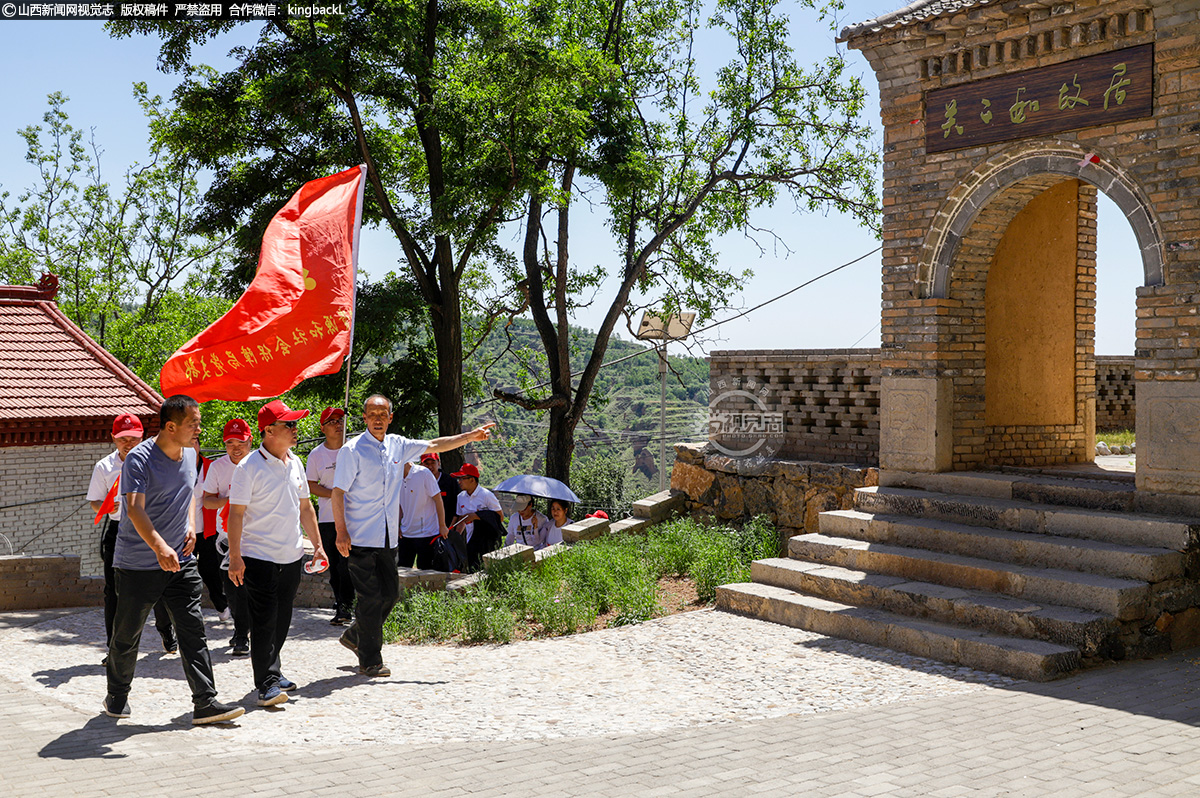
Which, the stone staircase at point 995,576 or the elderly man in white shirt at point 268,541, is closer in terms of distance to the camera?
the elderly man in white shirt at point 268,541

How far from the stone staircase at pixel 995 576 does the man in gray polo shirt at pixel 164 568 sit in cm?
495

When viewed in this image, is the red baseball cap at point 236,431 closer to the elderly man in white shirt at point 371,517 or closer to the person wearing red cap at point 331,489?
the elderly man in white shirt at point 371,517

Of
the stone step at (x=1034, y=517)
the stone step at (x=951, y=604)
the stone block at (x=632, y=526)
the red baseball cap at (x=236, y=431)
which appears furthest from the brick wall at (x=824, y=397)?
the red baseball cap at (x=236, y=431)

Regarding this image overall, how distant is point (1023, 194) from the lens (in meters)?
9.78

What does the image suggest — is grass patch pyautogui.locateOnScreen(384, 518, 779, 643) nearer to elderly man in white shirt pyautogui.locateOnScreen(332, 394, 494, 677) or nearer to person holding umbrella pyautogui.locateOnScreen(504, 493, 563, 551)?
person holding umbrella pyautogui.locateOnScreen(504, 493, 563, 551)

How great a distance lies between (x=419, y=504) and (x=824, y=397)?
16.3 feet

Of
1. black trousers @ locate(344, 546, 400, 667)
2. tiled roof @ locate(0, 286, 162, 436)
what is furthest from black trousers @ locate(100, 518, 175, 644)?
tiled roof @ locate(0, 286, 162, 436)

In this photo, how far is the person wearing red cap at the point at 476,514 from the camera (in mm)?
11914

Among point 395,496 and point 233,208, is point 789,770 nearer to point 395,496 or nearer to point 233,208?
point 395,496

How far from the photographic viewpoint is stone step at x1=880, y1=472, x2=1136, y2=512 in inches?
339

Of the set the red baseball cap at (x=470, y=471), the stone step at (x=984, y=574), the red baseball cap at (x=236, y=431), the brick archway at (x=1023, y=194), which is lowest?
the stone step at (x=984, y=574)

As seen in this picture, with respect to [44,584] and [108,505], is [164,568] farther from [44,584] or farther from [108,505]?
[44,584]

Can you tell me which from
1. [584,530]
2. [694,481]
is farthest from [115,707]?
[694,481]

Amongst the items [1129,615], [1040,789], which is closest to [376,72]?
[1129,615]
